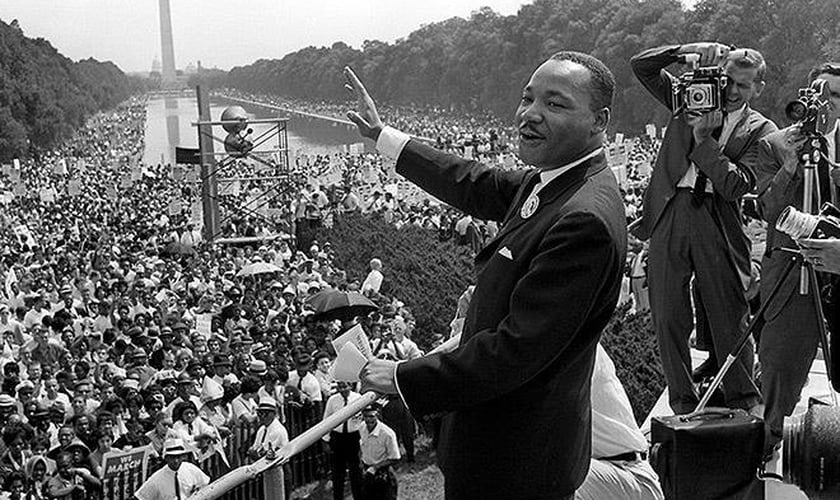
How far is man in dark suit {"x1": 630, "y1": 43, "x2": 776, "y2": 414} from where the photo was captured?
430 cm

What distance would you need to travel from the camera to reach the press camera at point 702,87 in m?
4.05

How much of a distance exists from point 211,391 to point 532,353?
25.0ft

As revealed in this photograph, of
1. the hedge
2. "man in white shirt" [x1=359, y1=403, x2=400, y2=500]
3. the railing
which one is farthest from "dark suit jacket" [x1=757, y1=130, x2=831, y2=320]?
"man in white shirt" [x1=359, y1=403, x2=400, y2=500]

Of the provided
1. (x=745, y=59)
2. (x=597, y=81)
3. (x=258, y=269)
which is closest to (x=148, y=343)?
(x=258, y=269)

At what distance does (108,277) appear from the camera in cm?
1823

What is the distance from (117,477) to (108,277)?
36.5 feet

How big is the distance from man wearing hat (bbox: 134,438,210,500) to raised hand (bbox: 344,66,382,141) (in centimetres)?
437

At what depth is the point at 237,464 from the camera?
8.26 metres

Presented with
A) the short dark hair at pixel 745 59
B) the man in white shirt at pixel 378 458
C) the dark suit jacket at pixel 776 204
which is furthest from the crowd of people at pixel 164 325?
the short dark hair at pixel 745 59

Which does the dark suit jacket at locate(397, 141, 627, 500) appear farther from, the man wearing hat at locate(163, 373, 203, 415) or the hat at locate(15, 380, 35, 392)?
the hat at locate(15, 380, 35, 392)

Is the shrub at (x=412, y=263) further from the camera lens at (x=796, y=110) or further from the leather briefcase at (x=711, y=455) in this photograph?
the leather briefcase at (x=711, y=455)

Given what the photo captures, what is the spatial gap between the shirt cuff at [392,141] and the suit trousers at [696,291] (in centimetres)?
163

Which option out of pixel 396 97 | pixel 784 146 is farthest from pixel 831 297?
pixel 396 97

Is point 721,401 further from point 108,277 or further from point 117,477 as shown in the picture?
point 108,277
